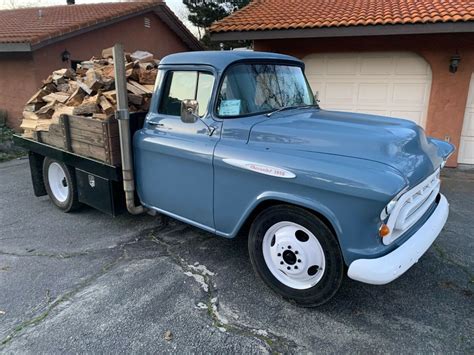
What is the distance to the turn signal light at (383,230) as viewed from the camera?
251 centimetres

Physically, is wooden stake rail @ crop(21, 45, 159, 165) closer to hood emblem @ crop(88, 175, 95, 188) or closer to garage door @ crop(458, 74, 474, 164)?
hood emblem @ crop(88, 175, 95, 188)

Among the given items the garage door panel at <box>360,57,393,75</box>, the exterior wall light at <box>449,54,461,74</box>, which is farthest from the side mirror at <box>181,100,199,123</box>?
the exterior wall light at <box>449,54,461,74</box>

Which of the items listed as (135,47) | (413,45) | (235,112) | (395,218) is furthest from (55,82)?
(135,47)

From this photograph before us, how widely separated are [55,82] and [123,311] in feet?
13.2

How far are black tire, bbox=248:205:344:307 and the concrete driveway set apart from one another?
0.12m

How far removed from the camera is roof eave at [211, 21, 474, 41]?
6.74 metres

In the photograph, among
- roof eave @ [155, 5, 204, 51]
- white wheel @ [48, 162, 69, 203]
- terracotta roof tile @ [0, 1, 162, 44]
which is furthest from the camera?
roof eave @ [155, 5, 204, 51]

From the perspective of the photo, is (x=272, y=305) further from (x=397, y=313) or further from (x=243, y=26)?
(x=243, y=26)

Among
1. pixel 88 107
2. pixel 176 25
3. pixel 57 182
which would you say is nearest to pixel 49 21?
pixel 176 25

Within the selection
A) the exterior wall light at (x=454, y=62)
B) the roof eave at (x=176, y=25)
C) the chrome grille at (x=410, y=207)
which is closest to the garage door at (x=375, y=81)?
the exterior wall light at (x=454, y=62)

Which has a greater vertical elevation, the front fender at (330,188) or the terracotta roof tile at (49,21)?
the terracotta roof tile at (49,21)

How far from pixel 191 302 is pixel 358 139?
1.90m

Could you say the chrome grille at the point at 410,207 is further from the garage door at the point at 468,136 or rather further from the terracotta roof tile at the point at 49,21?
the terracotta roof tile at the point at 49,21

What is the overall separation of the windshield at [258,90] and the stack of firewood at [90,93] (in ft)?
4.86
